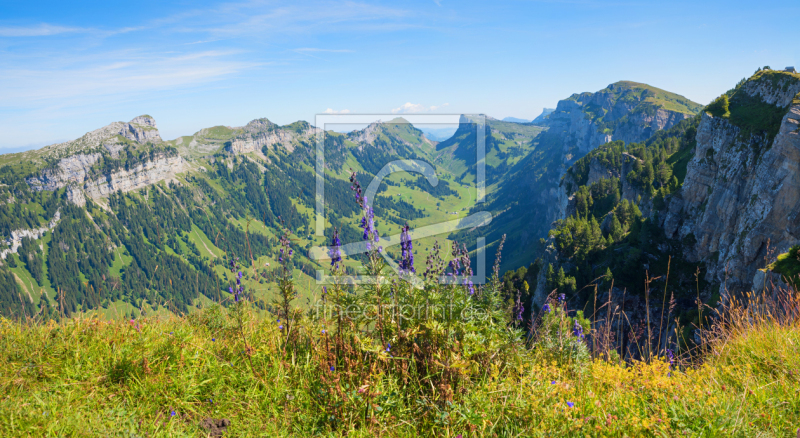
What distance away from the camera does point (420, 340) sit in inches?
202

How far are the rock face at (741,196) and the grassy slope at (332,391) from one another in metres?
30.6

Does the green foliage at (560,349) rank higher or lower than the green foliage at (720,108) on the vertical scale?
lower

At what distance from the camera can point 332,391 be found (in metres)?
4.36

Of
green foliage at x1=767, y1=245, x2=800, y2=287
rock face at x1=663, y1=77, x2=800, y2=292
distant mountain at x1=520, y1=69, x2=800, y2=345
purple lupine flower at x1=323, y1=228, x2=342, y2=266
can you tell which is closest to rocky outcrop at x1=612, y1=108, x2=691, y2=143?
distant mountain at x1=520, y1=69, x2=800, y2=345

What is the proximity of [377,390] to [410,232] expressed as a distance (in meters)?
2.91

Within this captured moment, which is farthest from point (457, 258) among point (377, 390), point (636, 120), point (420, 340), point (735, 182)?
point (636, 120)

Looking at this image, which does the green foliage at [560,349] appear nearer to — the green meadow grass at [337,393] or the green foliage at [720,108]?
the green meadow grass at [337,393]

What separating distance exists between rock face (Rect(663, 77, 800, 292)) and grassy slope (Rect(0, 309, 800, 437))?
3061 cm

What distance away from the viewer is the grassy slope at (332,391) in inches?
147

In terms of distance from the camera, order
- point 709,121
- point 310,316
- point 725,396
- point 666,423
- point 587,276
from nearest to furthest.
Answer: point 666,423
point 725,396
point 310,316
point 709,121
point 587,276

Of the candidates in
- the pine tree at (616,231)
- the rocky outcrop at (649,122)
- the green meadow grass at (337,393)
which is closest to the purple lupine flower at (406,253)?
the green meadow grass at (337,393)

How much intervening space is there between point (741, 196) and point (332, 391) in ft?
178

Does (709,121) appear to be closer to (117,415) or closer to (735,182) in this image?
(735,182)

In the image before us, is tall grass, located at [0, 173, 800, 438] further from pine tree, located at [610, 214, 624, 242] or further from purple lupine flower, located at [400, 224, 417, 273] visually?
pine tree, located at [610, 214, 624, 242]
